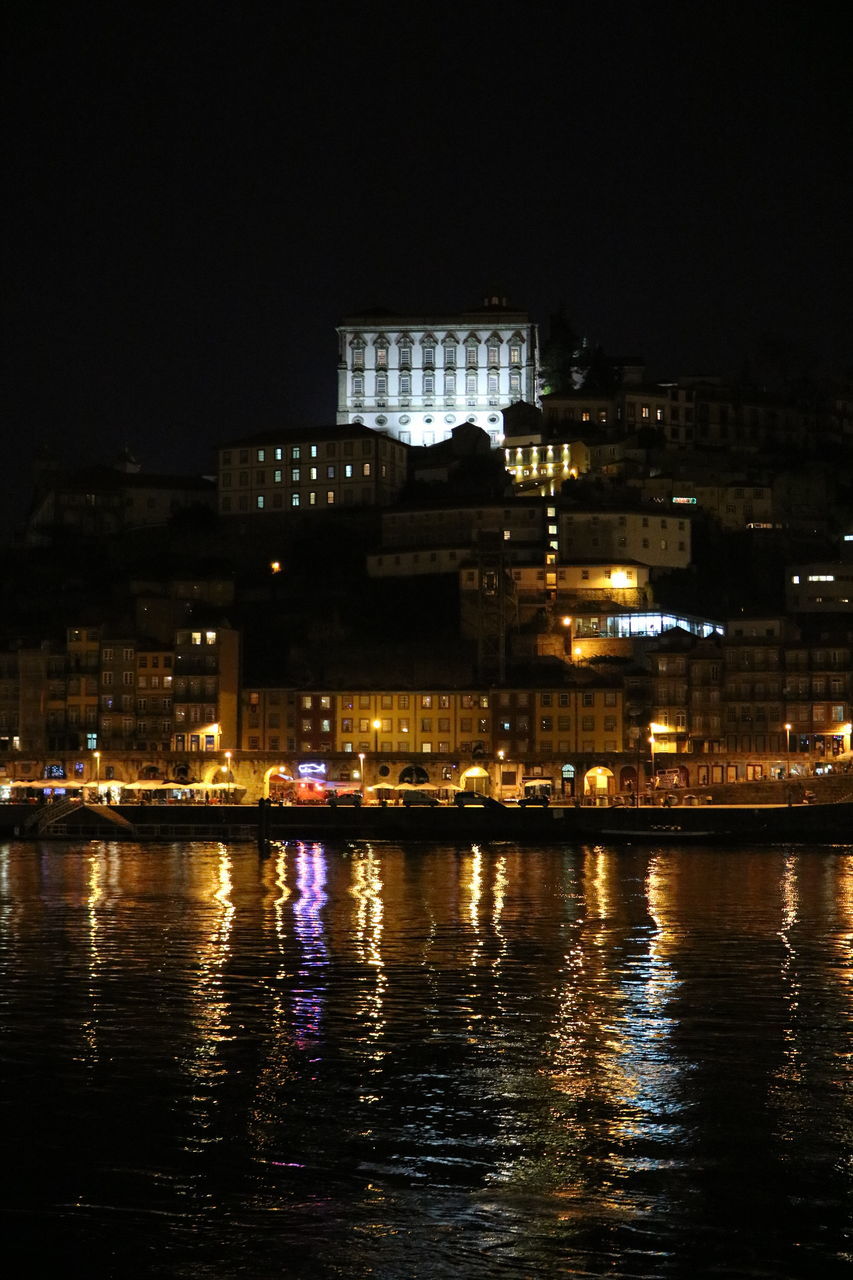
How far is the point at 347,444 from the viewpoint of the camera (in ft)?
376

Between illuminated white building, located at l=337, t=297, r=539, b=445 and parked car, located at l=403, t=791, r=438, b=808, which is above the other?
illuminated white building, located at l=337, t=297, r=539, b=445

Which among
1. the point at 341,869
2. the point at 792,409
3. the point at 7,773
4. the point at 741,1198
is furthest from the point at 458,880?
the point at 792,409

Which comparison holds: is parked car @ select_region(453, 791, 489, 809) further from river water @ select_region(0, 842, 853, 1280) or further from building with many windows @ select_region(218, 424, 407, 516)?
building with many windows @ select_region(218, 424, 407, 516)

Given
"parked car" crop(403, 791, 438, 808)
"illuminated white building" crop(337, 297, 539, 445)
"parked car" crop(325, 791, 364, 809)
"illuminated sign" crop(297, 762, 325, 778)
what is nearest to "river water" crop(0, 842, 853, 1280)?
"parked car" crop(403, 791, 438, 808)

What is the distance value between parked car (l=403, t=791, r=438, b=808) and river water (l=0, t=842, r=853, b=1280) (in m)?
34.8

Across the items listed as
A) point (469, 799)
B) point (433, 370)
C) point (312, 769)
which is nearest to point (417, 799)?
point (469, 799)

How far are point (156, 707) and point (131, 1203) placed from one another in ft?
240

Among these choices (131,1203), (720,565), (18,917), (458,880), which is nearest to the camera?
(131,1203)

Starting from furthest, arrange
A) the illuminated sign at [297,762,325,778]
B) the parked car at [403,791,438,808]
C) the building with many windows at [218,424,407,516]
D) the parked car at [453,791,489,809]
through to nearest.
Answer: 1. the building with many windows at [218,424,407,516]
2. the illuminated sign at [297,762,325,778]
3. the parked car at [403,791,438,808]
4. the parked car at [453,791,489,809]

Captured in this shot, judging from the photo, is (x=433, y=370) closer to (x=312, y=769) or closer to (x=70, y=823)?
(x=312, y=769)

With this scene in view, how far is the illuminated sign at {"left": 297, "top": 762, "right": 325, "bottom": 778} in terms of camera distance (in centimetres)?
8562

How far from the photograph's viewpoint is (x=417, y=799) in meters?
78.2

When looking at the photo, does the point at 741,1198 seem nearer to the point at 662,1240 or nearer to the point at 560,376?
the point at 662,1240

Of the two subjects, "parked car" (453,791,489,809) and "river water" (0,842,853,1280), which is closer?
"river water" (0,842,853,1280)
